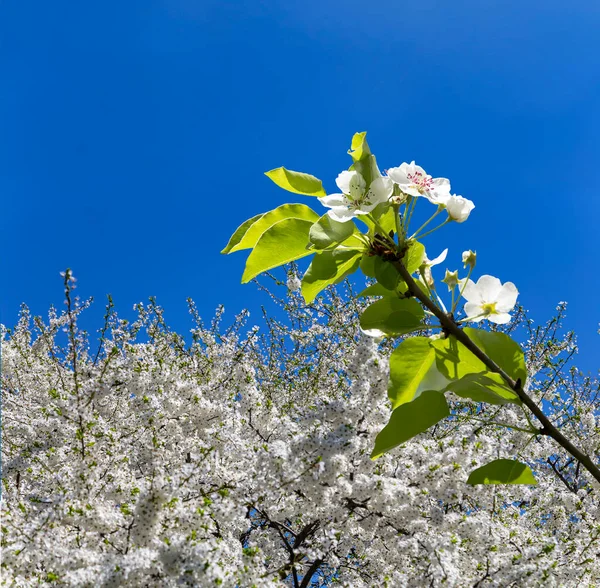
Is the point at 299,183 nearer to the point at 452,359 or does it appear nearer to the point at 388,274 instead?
the point at 388,274

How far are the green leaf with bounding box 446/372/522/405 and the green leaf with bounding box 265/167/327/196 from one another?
45 centimetres

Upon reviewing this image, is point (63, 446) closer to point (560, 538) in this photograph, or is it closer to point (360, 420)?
point (360, 420)

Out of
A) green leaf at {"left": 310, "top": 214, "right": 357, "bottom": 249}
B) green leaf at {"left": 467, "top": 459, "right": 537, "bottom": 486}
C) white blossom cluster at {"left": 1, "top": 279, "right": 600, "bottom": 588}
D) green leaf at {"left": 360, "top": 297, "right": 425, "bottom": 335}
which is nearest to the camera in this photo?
green leaf at {"left": 310, "top": 214, "right": 357, "bottom": 249}

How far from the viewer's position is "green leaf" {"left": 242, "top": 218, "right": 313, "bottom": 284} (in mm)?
966

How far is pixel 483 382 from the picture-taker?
0.97 meters

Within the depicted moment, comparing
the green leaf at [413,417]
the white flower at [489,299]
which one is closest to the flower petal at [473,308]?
the white flower at [489,299]

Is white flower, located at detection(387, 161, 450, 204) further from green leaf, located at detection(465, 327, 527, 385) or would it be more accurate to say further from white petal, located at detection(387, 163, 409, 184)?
green leaf, located at detection(465, 327, 527, 385)

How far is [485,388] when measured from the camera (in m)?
1.00

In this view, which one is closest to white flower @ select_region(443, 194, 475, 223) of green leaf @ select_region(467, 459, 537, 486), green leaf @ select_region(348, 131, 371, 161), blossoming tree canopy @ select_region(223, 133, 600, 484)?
blossoming tree canopy @ select_region(223, 133, 600, 484)

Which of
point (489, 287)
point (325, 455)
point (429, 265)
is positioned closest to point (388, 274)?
point (429, 265)

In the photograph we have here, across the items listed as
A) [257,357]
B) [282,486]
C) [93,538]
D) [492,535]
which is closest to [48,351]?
[257,357]

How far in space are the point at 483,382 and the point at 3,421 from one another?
5902 millimetres

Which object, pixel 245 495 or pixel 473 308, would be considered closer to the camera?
pixel 473 308

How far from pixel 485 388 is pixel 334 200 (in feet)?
1.50
